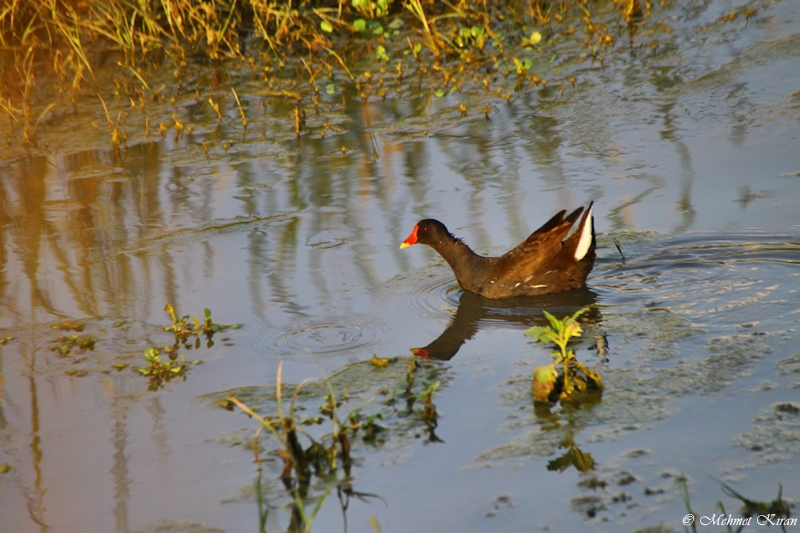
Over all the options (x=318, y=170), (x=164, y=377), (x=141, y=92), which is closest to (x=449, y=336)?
(x=164, y=377)

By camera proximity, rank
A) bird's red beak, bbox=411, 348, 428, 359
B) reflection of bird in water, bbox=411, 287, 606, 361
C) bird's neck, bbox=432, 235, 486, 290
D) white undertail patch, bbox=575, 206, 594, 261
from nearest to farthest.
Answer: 1. bird's red beak, bbox=411, 348, 428, 359
2. reflection of bird in water, bbox=411, 287, 606, 361
3. white undertail patch, bbox=575, 206, 594, 261
4. bird's neck, bbox=432, 235, 486, 290

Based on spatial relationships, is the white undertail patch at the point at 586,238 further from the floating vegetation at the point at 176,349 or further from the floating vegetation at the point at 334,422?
the floating vegetation at the point at 176,349

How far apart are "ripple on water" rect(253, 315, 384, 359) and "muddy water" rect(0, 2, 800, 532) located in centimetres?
2

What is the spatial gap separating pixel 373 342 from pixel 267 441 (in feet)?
3.48

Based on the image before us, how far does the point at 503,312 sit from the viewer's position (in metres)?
5.30

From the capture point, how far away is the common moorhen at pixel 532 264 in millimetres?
5391

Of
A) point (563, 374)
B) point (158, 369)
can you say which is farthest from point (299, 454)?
point (158, 369)

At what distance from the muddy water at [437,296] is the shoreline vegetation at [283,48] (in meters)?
0.28

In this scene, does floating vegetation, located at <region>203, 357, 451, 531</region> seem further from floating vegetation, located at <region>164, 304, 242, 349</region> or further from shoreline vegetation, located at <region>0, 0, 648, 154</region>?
shoreline vegetation, located at <region>0, 0, 648, 154</region>

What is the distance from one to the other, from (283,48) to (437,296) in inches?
226

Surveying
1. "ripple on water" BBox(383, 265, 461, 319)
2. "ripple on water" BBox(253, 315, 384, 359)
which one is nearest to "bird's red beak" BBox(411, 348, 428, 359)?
"ripple on water" BBox(253, 315, 384, 359)

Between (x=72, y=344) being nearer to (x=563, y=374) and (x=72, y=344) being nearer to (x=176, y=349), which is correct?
(x=176, y=349)

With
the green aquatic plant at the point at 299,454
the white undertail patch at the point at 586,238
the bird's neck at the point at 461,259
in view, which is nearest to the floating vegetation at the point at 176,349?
the green aquatic plant at the point at 299,454

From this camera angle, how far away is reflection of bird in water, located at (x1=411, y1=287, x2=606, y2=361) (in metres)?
4.78
